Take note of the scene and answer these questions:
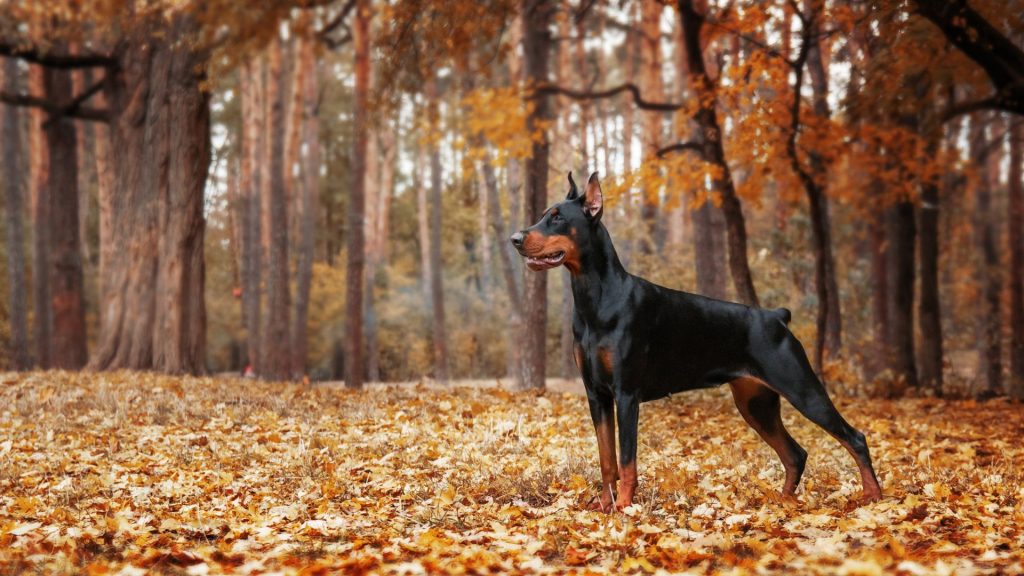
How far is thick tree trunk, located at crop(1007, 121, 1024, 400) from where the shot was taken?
1806cm

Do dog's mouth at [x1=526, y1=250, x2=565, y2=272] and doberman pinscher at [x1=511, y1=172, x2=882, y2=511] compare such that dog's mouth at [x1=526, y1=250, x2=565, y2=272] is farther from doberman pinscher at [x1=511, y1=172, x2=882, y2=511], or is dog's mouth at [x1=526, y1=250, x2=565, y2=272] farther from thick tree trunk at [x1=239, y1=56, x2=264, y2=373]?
thick tree trunk at [x1=239, y1=56, x2=264, y2=373]

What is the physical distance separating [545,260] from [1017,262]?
1820cm

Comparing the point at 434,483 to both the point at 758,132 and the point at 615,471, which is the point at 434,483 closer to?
the point at 615,471

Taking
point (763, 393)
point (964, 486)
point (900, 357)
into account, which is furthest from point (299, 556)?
point (900, 357)

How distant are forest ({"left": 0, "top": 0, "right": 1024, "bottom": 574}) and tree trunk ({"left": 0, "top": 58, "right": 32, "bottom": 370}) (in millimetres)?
94

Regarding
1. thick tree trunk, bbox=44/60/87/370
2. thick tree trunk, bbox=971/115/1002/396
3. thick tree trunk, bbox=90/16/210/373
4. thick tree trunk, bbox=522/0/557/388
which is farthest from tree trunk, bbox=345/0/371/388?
thick tree trunk, bbox=971/115/1002/396

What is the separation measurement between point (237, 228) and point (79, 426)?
30542 millimetres

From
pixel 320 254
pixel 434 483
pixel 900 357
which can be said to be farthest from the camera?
pixel 320 254

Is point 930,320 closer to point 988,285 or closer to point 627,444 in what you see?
point 988,285

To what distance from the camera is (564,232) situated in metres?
4.91

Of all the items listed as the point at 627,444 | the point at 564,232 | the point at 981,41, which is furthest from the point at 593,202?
the point at 981,41

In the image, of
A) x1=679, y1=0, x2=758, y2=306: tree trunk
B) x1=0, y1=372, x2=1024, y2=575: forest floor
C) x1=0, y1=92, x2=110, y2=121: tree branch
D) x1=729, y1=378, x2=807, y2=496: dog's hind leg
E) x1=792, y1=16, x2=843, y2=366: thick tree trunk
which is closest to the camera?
x1=0, y1=372, x2=1024, y2=575: forest floor

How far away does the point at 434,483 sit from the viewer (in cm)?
595

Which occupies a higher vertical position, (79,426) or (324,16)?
(324,16)
